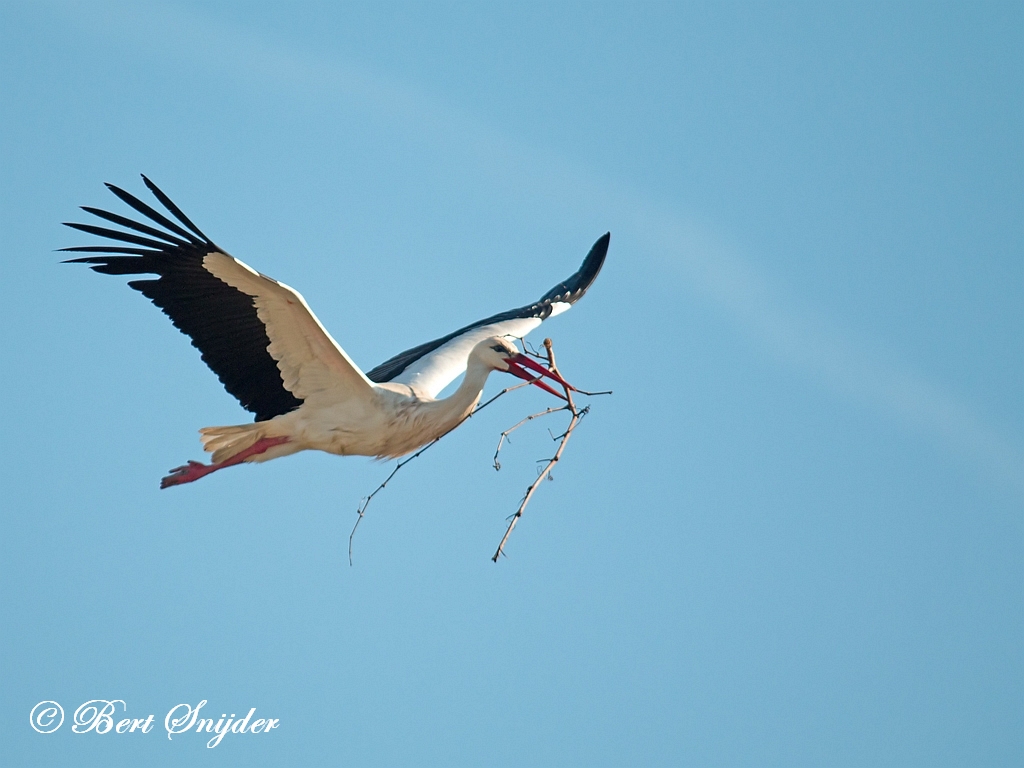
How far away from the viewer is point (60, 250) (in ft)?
27.8

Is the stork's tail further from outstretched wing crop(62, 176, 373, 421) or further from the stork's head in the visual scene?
the stork's head

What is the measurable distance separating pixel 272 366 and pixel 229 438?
1.56ft

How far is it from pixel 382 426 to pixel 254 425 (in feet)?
2.36

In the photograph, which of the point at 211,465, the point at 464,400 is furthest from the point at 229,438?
the point at 464,400

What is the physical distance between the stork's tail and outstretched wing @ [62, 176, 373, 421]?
16 centimetres

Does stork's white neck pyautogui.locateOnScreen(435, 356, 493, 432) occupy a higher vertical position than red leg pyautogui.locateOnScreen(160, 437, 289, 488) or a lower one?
Answer: higher

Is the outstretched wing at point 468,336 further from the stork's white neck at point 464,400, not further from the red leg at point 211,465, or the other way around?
the red leg at point 211,465

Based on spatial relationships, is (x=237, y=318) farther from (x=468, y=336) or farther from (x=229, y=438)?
(x=468, y=336)

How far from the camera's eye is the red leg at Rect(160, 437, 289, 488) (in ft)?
29.2

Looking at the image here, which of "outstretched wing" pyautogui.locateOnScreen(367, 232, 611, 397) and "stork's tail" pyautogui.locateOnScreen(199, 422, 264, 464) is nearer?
"stork's tail" pyautogui.locateOnScreen(199, 422, 264, 464)

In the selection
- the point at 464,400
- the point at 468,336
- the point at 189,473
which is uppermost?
the point at 468,336

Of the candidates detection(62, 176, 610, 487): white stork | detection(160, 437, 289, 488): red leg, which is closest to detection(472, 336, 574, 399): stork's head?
detection(62, 176, 610, 487): white stork

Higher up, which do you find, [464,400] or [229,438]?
[464,400]

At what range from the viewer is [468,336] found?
10.4 metres
